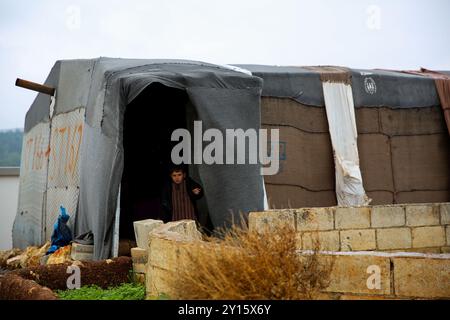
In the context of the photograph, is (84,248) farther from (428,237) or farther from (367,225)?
(428,237)

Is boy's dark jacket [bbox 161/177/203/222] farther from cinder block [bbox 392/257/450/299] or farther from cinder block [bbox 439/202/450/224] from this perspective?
cinder block [bbox 392/257/450/299]

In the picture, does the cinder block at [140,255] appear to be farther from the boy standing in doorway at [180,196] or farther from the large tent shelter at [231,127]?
the boy standing in doorway at [180,196]

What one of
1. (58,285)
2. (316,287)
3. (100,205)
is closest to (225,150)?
(100,205)

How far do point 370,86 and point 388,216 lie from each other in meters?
3.92

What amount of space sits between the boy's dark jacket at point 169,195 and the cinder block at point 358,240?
209cm

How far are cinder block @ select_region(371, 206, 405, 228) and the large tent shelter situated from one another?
1539 millimetres

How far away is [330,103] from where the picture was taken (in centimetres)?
940

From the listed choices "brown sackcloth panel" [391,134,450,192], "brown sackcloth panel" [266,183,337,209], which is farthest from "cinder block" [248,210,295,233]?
"brown sackcloth panel" [391,134,450,192]

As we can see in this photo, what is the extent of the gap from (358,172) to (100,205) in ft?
14.1

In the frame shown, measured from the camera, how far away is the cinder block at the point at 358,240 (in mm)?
6492

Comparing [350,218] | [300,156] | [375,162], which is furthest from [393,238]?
[375,162]

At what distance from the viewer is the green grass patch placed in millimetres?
4989
